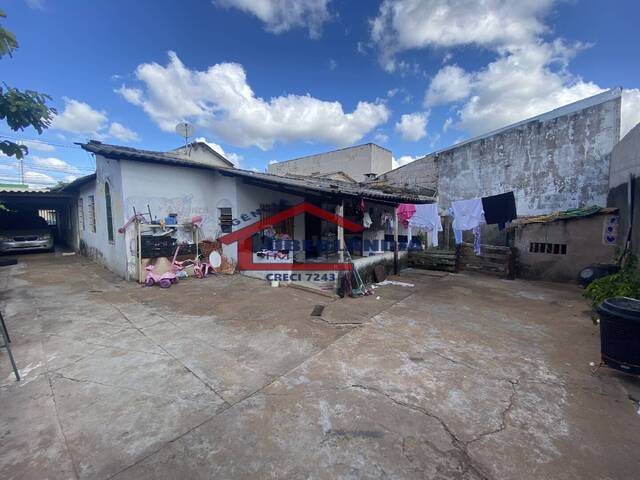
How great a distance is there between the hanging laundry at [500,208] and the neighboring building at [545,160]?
2412 mm

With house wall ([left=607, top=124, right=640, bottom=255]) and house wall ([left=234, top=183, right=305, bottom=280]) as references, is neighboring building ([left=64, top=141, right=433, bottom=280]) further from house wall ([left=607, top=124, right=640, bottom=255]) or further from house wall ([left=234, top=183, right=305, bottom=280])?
house wall ([left=607, top=124, right=640, bottom=255])

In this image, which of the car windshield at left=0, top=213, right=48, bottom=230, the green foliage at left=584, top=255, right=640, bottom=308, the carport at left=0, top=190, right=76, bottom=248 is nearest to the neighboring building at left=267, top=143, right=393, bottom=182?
the green foliage at left=584, top=255, right=640, bottom=308

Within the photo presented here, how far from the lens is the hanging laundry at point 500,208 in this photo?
26.2 feet

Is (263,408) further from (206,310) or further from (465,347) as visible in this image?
(206,310)

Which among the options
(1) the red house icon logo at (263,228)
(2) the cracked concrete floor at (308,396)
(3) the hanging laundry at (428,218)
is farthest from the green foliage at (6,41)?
(3) the hanging laundry at (428,218)

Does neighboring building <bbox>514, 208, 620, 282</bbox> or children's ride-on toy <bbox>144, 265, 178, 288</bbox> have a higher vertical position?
neighboring building <bbox>514, 208, 620, 282</bbox>

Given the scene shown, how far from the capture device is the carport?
11234 millimetres

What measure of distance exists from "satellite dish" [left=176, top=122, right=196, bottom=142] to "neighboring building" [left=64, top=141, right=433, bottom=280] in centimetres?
111

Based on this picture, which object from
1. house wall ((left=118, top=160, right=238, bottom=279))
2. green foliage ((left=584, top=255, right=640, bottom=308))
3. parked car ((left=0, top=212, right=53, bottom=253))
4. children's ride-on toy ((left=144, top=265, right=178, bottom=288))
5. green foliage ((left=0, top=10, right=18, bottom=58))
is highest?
green foliage ((left=0, top=10, right=18, bottom=58))

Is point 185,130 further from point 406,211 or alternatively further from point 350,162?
point 350,162

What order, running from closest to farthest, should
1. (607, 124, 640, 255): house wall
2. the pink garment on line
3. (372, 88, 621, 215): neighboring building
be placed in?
(607, 124, 640, 255): house wall → (372, 88, 621, 215): neighboring building → the pink garment on line

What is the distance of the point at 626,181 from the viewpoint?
6215 millimetres

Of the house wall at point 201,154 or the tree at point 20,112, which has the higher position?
the house wall at point 201,154

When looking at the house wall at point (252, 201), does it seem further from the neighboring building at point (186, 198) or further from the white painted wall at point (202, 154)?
the white painted wall at point (202, 154)
